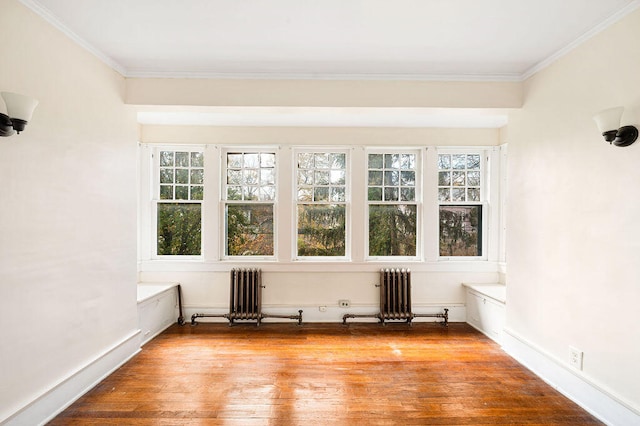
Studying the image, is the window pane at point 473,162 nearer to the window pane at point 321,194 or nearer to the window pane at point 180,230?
the window pane at point 321,194

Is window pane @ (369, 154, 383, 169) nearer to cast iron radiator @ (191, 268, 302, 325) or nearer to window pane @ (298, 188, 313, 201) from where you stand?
window pane @ (298, 188, 313, 201)

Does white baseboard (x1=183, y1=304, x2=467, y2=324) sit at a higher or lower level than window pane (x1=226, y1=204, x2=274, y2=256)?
lower

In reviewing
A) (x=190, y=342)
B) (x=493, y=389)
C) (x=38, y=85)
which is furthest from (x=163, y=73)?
(x=493, y=389)

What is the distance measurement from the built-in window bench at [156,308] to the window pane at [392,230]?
269 centimetres

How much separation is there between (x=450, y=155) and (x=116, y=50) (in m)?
4.01

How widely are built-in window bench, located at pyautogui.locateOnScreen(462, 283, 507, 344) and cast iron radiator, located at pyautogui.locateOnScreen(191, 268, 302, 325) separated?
225cm

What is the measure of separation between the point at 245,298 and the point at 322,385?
184 cm

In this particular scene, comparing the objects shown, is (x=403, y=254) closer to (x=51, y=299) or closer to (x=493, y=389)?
(x=493, y=389)

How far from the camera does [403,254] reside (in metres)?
4.52

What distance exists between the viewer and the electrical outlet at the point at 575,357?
246 centimetres

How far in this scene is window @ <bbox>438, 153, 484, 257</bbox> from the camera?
4.53m

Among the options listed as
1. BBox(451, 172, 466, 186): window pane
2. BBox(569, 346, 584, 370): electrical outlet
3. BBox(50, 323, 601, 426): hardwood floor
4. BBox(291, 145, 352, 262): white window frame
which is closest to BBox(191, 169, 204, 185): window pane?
BBox(291, 145, 352, 262): white window frame

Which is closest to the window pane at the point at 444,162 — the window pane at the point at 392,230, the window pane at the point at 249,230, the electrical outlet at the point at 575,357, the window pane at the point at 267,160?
the window pane at the point at 392,230

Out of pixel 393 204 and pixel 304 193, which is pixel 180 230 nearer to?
pixel 304 193
